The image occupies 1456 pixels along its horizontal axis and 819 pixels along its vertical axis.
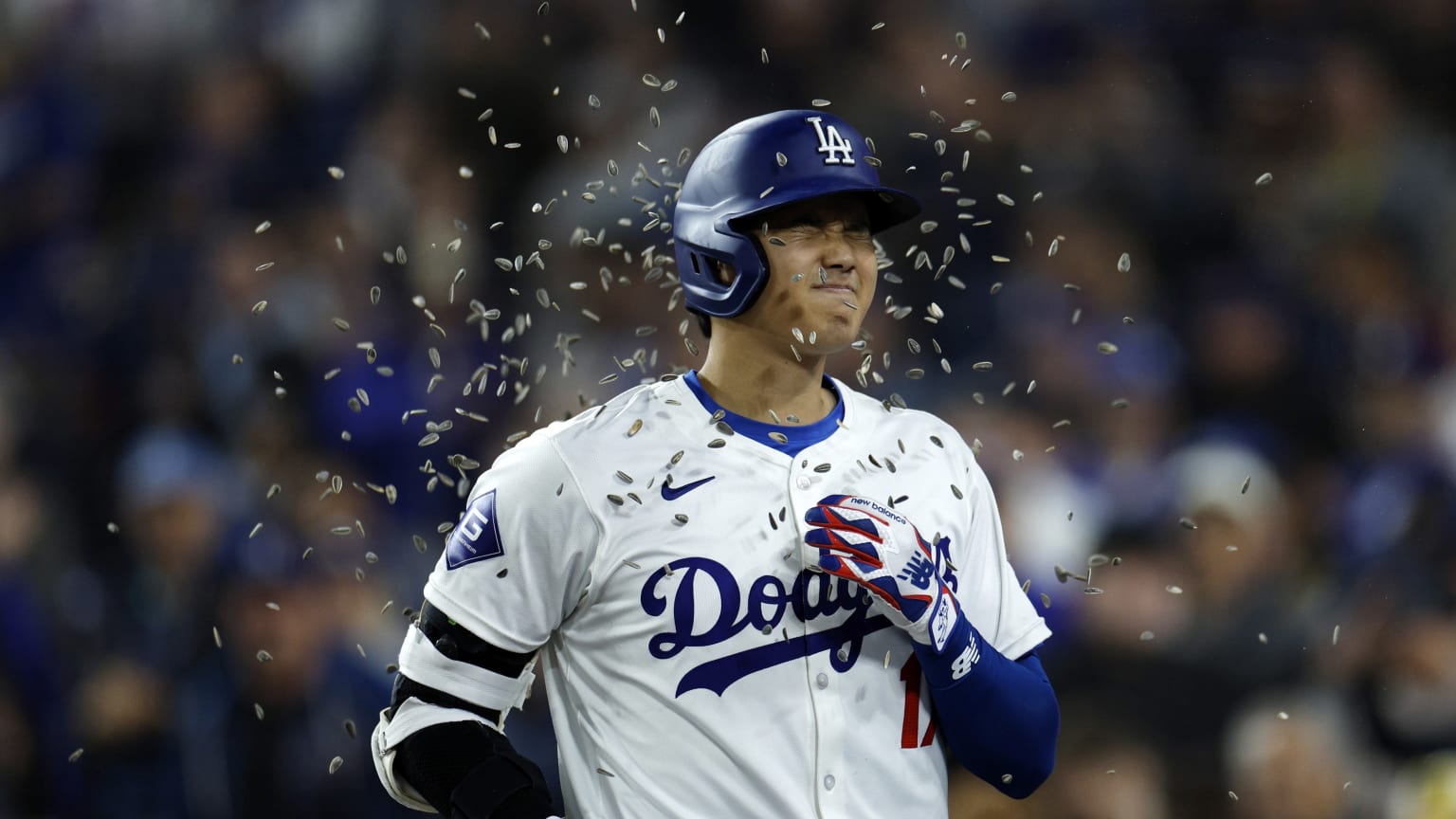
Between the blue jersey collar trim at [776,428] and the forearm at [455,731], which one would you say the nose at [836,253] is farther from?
the forearm at [455,731]

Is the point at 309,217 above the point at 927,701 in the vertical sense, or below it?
below

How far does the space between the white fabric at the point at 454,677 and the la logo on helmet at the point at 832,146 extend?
1030 mm

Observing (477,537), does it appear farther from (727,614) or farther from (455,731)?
(727,614)

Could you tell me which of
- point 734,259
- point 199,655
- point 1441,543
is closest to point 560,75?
point 199,655

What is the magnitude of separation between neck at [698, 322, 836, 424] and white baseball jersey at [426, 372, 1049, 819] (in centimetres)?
11

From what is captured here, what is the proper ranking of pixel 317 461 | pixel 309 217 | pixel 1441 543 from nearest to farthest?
pixel 1441 543
pixel 317 461
pixel 309 217

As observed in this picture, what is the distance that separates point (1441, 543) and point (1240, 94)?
1.72 meters

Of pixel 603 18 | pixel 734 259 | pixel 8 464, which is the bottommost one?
pixel 8 464

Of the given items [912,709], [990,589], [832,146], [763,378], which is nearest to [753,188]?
[832,146]

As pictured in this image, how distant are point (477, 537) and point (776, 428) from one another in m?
0.56

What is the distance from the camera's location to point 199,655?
15.2 feet

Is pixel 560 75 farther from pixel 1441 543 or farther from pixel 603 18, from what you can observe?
pixel 1441 543

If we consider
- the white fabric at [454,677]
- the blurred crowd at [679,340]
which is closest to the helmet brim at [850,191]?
the white fabric at [454,677]

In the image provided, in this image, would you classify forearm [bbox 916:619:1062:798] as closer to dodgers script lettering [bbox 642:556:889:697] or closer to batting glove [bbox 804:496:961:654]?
batting glove [bbox 804:496:961:654]
